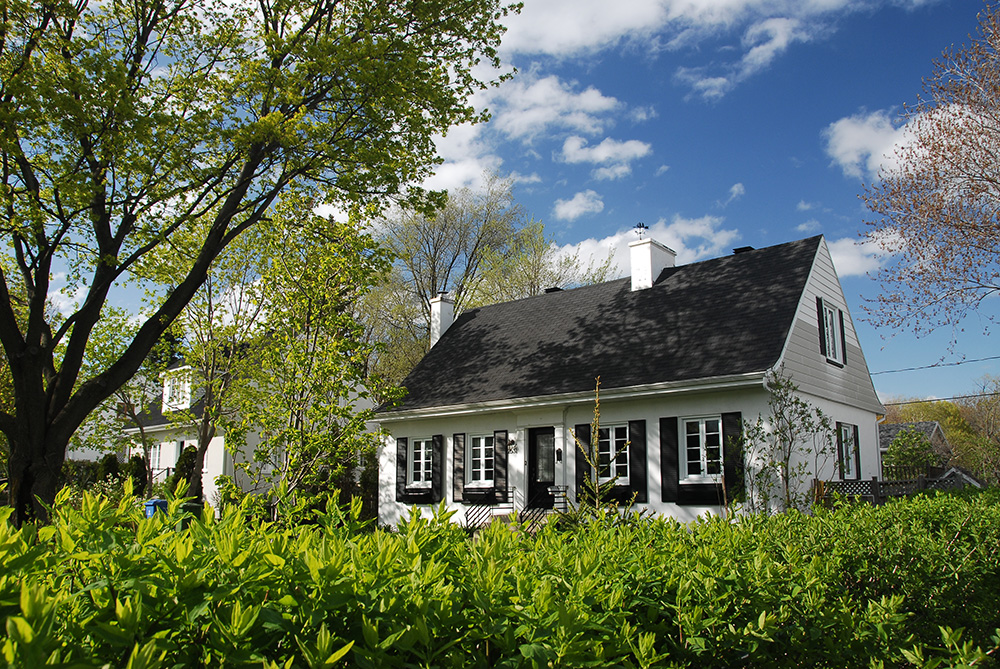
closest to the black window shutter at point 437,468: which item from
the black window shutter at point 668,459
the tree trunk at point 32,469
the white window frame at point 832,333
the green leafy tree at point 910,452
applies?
the black window shutter at point 668,459

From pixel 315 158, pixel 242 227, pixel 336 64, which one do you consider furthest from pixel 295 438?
pixel 336 64

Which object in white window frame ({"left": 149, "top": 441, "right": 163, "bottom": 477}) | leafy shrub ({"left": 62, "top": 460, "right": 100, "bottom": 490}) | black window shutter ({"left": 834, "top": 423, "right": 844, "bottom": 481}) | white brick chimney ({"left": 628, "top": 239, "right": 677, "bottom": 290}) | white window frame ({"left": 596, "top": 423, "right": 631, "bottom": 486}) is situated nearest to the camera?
white window frame ({"left": 596, "top": 423, "right": 631, "bottom": 486})

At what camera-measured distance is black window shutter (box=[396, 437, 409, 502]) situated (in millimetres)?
20570

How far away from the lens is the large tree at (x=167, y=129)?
448 inches

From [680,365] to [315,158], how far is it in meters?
8.84

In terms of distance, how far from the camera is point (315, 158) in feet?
43.4

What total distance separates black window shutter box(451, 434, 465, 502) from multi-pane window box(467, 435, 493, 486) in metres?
0.19

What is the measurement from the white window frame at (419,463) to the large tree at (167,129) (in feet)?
28.3

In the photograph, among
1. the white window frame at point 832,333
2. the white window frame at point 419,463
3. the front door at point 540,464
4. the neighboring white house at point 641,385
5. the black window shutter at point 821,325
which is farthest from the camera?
the white window frame at point 419,463

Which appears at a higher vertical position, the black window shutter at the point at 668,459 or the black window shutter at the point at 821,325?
the black window shutter at the point at 821,325

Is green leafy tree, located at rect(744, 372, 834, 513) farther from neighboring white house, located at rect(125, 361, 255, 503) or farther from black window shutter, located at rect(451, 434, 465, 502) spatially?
neighboring white house, located at rect(125, 361, 255, 503)

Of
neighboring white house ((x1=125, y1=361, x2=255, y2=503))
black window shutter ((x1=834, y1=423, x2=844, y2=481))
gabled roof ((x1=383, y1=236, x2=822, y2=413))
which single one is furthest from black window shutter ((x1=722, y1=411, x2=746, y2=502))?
neighboring white house ((x1=125, y1=361, x2=255, y2=503))

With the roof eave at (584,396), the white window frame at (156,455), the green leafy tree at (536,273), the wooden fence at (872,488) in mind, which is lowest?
the wooden fence at (872,488)

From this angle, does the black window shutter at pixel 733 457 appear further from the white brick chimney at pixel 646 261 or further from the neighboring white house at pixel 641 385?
the white brick chimney at pixel 646 261
